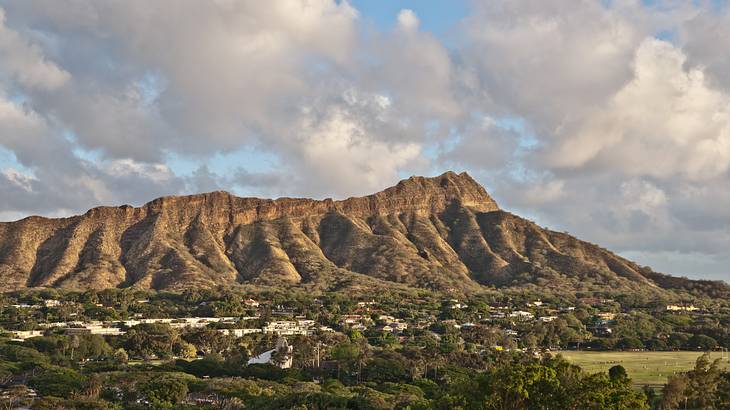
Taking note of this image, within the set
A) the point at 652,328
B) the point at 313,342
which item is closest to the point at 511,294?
the point at 652,328

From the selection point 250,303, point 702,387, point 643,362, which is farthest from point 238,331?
point 702,387

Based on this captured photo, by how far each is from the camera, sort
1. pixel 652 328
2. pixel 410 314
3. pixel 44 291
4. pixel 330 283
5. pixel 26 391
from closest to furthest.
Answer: pixel 26 391 < pixel 652 328 < pixel 410 314 < pixel 44 291 < pixel 330 283

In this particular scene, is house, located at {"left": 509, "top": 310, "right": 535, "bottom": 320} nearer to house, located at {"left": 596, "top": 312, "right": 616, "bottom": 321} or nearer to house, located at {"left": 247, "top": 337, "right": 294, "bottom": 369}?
house, located at {"left": 596, "top": 312, "right": 616, "bottom": 321}

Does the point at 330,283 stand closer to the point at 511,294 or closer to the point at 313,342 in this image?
the point at 511,294

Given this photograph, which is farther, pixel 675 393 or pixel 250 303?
pixel 250 303

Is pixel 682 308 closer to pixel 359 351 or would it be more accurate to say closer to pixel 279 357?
pixel 359 351

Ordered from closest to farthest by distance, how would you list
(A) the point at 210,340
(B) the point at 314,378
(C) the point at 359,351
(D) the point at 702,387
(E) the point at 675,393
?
(D) the point at 702,387, (E) the point at 675,393, (B) the point at 314,378, (C) the point at 359,351, (A) the point at 210,340
